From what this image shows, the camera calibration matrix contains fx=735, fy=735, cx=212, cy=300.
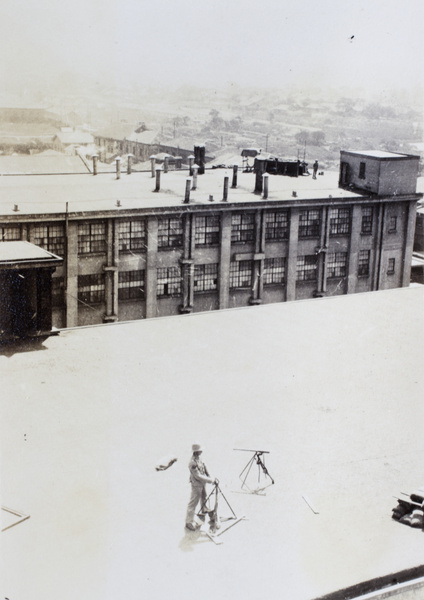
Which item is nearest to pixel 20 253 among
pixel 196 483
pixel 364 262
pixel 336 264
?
pixel 196 483

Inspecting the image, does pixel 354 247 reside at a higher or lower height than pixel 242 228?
lower

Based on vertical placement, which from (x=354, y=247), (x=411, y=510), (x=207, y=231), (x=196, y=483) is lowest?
(x=354, y=247)

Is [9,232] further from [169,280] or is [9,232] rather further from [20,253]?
[20,253]

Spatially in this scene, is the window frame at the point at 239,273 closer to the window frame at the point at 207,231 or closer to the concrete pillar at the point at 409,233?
the window frame at the point at 207,231

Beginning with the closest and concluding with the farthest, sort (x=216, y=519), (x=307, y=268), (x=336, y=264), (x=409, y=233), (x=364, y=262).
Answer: (x=216, y=519) → (x=307, y=268) → (x=336, y=264) → (x=364, y=262) → (x=409, y=233)

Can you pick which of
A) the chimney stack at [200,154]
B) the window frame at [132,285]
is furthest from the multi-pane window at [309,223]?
the window frame at [132,285]

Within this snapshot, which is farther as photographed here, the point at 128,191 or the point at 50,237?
the point at 128,191

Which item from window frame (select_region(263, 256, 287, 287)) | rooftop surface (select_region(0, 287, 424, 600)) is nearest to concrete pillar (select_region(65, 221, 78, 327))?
window frame (select_region(263, 256, 287, 287))

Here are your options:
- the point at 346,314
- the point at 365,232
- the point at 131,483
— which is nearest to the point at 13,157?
the point at 365,232
